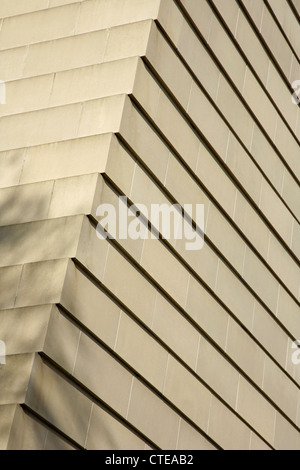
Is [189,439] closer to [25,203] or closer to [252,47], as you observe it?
[25,203]

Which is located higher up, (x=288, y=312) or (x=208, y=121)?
(x=208, y=121)

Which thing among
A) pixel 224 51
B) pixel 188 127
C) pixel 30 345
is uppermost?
pixel 224 51

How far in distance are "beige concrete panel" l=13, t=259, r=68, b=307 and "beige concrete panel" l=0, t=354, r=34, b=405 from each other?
0.55 metres

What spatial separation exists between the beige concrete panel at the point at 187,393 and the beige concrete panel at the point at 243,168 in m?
2.52

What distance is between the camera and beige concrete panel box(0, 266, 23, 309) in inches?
340

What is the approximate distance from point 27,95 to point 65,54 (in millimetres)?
606

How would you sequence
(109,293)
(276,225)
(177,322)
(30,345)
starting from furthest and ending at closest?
1. (276,225)
2. (177,322)
3. (109,293)
4. (30,345)

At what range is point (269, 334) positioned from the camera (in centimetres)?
1139

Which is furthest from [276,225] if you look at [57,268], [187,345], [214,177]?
[57,268]

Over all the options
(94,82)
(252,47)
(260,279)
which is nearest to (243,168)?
(260,279)

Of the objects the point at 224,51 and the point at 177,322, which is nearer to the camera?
the point at 177,322

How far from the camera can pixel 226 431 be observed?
10367mm
